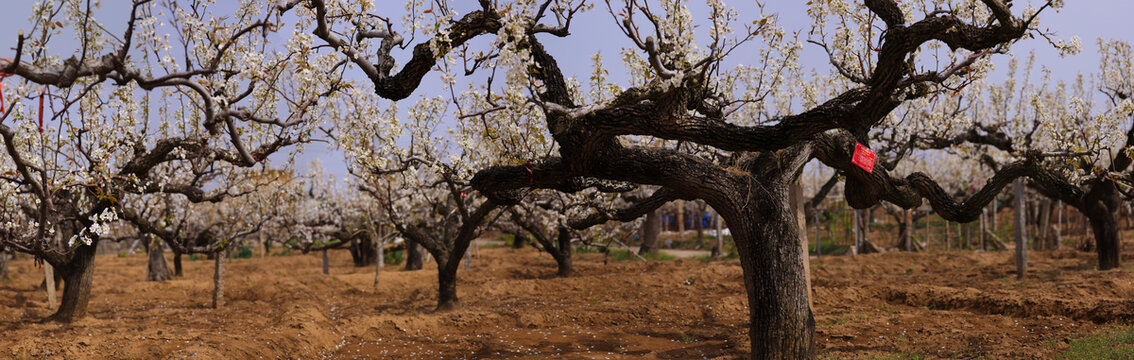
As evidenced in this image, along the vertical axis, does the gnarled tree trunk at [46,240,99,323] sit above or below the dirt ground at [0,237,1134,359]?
above

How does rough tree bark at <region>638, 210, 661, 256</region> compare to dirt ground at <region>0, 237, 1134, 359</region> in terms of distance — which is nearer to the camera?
dirt ground at <region>0, 237, 1134, 359</region>

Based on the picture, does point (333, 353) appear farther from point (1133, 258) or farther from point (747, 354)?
point (1133, 258)

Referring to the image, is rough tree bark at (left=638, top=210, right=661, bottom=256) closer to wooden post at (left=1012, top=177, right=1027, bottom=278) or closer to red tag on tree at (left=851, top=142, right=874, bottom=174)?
wooden post at (left=1012, top=177, right=1027, bottom=278)

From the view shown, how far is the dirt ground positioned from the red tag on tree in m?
2.39

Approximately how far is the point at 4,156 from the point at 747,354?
10388 millimetres

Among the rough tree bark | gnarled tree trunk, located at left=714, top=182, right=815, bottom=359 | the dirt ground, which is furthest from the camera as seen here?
the rough tree bark

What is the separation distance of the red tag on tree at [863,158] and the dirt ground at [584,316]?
7.85ft

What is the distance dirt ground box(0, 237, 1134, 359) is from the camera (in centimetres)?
909

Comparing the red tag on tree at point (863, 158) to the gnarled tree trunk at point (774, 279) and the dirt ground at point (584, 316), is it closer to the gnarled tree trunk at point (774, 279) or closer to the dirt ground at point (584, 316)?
the gnarled tree trunk at point (774, 279)

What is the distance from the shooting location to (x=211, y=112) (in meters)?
6.36

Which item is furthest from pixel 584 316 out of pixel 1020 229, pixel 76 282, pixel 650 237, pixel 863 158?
pixel 650 237

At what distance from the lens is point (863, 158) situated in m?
7.33

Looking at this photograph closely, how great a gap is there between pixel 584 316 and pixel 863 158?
5696mm

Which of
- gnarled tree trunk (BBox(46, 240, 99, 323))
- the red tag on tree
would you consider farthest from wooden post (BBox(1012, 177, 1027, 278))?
gnarled tree trunk (BBox(46, 240, 99, 323))
